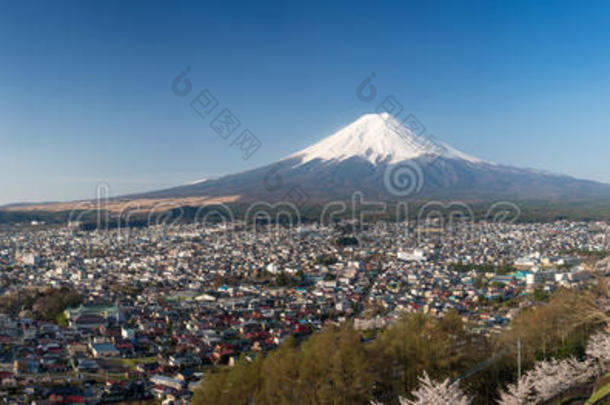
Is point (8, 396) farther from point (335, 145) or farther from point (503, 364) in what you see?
point (335, 145)

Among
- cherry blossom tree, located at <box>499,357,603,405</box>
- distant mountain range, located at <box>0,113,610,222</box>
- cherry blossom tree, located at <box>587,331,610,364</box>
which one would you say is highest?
distant mountain range, located at <box>0,113,610,222</box>

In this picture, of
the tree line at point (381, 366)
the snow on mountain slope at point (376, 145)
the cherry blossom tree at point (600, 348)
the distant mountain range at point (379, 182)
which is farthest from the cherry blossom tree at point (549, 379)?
the snow on mountain slope at point (376, 145)

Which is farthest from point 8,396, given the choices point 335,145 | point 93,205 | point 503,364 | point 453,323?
point 335,145

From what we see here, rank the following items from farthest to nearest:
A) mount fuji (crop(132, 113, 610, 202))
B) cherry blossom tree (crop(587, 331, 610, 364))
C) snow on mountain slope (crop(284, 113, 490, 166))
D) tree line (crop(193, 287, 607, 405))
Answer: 1. snow on mountain slope (crop(284, 113, 490, 166))
2. mount fuji (crop(132, 113, 610, 202))
3. cherry blossom tree (crop(587, 331, 610, 364))
4. tree line (crop(193, 287, 607, 405))

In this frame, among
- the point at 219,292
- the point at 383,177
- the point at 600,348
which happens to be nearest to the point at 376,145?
the point at 383,177

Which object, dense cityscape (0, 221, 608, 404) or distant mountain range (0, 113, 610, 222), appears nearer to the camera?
dense cityscape (0, 221, 608, 404)

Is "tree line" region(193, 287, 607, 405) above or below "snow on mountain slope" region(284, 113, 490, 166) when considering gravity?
below

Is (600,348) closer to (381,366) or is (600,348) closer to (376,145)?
(381,366)

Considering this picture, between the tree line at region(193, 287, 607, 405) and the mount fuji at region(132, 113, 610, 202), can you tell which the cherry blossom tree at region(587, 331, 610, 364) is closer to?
the tree line at region(193, 287, 607, 405)

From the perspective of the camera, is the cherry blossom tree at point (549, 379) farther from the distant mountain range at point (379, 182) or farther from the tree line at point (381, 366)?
the distant mountain range at point (379, 182)

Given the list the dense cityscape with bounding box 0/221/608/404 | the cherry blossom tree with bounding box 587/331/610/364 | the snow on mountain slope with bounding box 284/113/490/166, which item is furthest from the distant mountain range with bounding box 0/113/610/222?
the cherry blossom tree with bounding box 587/331/610/364
